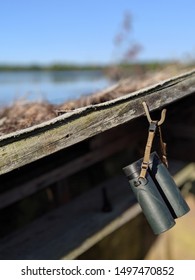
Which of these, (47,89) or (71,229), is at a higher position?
(47,89)

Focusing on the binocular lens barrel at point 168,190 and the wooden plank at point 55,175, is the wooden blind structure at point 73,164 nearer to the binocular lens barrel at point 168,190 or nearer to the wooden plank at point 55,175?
the wooden plank at point 55,175

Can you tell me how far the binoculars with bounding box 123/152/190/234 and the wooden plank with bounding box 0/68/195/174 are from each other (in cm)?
39

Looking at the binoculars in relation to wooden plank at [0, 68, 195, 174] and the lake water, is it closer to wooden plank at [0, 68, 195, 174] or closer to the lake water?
wooden plank at [0, 68, 195, 174]

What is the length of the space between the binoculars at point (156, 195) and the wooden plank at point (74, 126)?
39cm

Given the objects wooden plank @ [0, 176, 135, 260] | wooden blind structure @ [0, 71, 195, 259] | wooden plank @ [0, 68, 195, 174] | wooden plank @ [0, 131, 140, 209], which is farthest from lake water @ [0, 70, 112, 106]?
wooden plank @ [0, 68, 195, 174]

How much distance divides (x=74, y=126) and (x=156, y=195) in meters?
0.78

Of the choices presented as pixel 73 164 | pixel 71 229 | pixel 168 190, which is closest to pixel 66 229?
pixel 71 229

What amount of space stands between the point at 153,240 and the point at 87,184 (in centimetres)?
239

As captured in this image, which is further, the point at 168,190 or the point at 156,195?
the point at 168,190

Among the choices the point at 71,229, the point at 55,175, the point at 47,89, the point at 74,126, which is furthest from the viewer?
the point at 47,89

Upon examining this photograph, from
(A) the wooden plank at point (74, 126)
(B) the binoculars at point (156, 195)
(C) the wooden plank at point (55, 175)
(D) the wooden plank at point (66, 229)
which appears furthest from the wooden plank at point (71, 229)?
(A) the wooden plank at point (74, 126)

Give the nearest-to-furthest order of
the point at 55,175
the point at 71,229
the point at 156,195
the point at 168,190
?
the point at 156,195, the point at 168,190, the point at 71,229, the point at 55,175

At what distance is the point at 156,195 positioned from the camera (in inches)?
99.4

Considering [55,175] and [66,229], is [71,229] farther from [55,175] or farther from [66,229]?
[55,175]
